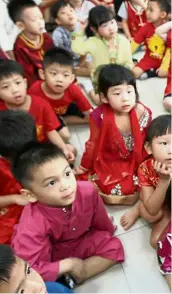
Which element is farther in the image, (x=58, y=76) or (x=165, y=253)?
(x=58, y=76)

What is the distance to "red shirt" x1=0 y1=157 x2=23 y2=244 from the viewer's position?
4.36ft

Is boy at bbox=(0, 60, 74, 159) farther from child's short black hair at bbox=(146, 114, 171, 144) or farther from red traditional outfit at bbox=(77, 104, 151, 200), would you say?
child's short black hair at bbox=(146, 114, 171, 144)

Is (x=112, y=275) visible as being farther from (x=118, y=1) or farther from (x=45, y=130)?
(x=118, y=1)

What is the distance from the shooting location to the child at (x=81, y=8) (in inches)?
93.5

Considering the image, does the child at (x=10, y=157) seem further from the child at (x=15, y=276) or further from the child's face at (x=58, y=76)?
the child at (x=15, y=276)

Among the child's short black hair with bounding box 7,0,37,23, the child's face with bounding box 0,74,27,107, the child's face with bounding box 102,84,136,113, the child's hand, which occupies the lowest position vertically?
the child's hand

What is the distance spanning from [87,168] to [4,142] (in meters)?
0.46

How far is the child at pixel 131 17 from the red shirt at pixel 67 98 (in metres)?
0.92

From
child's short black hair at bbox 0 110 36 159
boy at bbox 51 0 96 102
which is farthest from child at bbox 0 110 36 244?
boy at bbox 51 0 96 102

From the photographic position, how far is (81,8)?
2.42 meters

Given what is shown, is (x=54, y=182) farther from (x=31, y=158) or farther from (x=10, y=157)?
(x=10, y=157)

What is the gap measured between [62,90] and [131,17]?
1.09 meters

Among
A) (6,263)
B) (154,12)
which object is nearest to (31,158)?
(6,263)

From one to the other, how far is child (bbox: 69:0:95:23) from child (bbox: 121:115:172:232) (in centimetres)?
137
